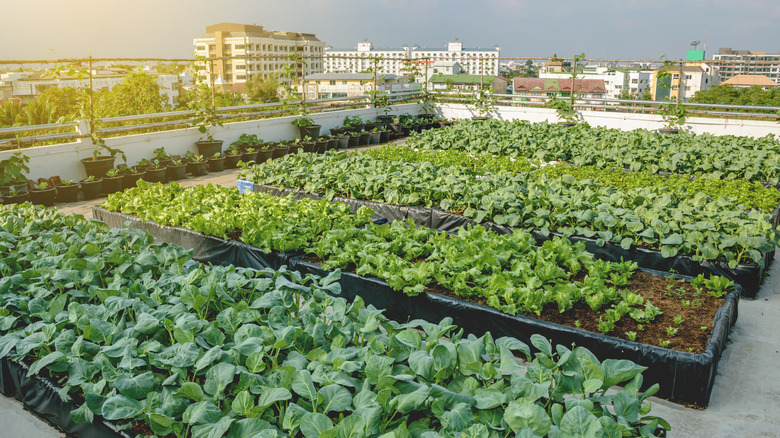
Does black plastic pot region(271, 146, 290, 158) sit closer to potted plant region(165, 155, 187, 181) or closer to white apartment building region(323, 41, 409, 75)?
potted plant region(165, 155, 187, 181)

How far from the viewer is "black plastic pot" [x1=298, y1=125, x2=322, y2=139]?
1268 cm

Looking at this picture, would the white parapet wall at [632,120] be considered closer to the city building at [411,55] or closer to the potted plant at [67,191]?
the city building at [411,55]

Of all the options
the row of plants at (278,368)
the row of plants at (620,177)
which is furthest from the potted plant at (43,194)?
the row of plants at (278,368)

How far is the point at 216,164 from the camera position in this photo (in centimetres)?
1048

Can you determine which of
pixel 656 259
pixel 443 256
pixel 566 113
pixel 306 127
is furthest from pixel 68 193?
pixel 566 113

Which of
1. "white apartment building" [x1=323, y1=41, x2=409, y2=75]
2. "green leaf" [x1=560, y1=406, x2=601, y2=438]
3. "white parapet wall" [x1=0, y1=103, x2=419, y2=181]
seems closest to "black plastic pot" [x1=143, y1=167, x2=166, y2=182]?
"white parapet wall" [x1=0, y1=103, x2=419, y2=181]

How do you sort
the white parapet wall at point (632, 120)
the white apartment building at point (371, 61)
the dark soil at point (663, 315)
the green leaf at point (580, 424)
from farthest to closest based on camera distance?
the white apartment building at point (371, 61) < the white parapet wall at point (632, 120) < the dark soil at point (663, 315) < the green leaf at point (580, 424)

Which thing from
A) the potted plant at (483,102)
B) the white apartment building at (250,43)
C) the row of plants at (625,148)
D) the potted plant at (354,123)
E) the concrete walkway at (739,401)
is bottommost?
the concrete walkway at (739,401)

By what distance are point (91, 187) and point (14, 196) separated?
108 centimetres

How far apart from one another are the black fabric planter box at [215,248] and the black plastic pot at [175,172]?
12.2 feet

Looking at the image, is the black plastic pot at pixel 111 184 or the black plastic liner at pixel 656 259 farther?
the black plastic pot at pixel 111 184

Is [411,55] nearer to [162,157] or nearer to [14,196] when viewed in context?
[162,157]

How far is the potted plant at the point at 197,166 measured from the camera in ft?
33.0

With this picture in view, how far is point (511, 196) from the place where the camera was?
549cm
